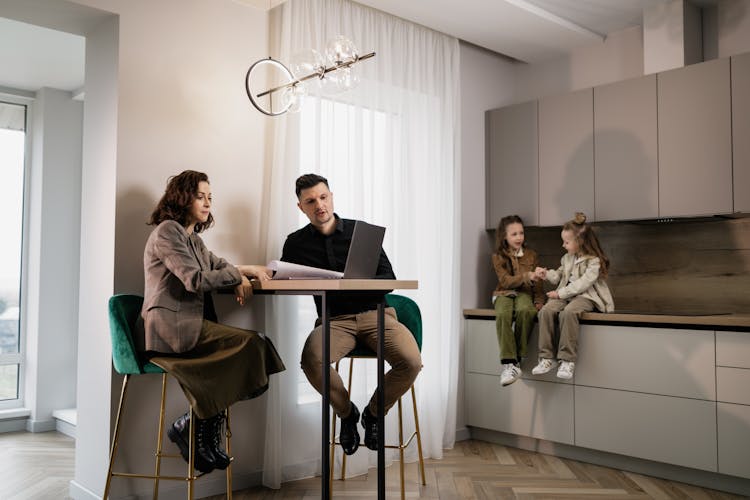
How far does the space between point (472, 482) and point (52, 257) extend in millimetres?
3380

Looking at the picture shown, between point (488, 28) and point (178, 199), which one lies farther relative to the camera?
point (488, 28)

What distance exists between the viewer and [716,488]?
3396 millimetres

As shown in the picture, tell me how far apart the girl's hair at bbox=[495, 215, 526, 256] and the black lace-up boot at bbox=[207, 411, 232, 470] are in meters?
2.19

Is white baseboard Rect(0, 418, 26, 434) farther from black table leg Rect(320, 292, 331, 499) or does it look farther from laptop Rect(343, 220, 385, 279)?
laptop Rect(343, 220, 385, 279)

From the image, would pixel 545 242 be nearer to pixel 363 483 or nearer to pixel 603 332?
pixel 603 332

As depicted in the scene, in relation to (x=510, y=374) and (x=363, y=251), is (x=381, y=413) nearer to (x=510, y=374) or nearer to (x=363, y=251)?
(x=363, y=251)

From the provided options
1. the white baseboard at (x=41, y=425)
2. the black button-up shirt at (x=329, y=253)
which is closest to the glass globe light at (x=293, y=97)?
the black button-up shirt at (x=329, y=253)

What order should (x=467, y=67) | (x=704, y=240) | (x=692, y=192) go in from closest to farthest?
(x=692, y=192), (x=704, y=240), (x=467, y=67)

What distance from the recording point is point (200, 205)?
2936 millimetres

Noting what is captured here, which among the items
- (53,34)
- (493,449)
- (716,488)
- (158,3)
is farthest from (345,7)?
(716,488)

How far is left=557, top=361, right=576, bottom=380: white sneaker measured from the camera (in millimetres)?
3764

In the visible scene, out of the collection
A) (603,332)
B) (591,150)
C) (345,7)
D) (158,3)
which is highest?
(345,7)

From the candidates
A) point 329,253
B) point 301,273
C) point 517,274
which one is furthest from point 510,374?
point 301,273

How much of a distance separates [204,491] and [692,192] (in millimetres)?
2940
